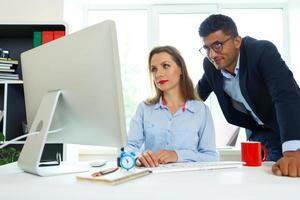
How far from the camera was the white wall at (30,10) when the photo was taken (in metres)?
2.49

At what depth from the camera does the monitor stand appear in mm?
915

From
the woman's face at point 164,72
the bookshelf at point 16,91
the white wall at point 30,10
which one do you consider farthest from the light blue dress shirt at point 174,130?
the white wall at point 30,10

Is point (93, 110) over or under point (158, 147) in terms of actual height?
over

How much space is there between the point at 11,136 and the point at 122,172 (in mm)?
1527

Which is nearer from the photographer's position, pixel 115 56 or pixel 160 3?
pixel 115 56

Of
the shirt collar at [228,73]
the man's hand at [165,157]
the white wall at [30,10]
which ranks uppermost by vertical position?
the white wall at [30,10]

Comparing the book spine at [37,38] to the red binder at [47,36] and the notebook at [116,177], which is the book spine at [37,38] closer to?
the red binder at [47,36]

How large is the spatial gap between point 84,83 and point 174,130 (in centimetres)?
76

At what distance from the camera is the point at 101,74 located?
2.72 ft

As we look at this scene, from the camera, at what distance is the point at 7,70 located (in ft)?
6.57

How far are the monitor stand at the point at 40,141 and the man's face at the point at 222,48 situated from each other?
87 cm

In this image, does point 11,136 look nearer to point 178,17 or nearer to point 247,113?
point 247,113

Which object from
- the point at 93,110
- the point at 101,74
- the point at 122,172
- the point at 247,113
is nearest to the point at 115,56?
the point at 101,74

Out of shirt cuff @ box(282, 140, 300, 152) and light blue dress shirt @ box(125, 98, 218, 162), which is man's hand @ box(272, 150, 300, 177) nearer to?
shirt cuff @ box(282, 140, 300, 152)
